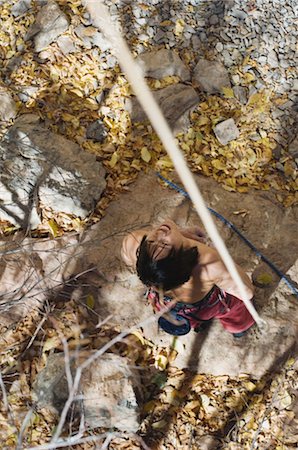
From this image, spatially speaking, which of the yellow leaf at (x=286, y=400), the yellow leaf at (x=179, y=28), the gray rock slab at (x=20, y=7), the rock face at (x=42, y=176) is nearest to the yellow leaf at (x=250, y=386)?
the yellow leaf at (x=286, y=400)

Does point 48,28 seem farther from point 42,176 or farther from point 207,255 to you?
point 207,255

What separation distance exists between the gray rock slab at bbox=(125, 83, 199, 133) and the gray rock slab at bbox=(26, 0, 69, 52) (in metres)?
0.94

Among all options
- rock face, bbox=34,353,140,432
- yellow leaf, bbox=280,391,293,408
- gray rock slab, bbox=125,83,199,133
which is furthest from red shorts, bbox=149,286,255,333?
gray rock slab, bbox=125,83,199,133

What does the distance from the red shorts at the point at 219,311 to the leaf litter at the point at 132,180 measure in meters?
0.38

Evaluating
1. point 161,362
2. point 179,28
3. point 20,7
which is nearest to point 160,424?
point 161,362

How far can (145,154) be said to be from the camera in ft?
13.5

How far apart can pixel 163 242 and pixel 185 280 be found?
220 millimetres

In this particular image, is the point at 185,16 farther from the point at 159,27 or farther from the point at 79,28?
the point at 79,28

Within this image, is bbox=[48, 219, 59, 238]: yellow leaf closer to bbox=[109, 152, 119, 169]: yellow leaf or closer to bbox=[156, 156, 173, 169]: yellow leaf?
bbox=[109, 152, 119, 169]: yellow leaf

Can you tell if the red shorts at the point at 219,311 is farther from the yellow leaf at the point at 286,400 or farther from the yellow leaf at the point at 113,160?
the yellow leaf at the point at 113,160

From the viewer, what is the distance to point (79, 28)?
4.52 metres

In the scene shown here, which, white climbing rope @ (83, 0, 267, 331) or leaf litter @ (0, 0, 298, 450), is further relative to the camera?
leaf litter @ (0, 0, 298, 450)

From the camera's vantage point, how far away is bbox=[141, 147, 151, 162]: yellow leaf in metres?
4.10

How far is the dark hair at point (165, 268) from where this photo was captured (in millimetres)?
2377
